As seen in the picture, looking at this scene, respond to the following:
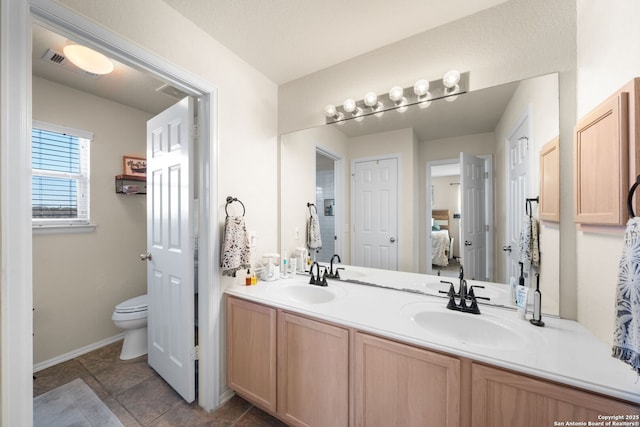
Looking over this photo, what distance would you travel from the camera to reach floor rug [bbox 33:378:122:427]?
1.55m

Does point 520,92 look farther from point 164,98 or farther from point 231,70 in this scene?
point 164,98

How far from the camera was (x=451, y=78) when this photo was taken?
1.44 m

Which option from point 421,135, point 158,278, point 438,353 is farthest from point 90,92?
point 438,353

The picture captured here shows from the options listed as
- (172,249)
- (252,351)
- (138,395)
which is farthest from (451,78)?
(138,395)

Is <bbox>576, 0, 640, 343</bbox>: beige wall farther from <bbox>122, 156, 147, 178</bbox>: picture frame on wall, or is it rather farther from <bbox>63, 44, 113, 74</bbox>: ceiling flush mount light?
<bbox>122, 156, 147, 178</bbox>: picture frame on wall

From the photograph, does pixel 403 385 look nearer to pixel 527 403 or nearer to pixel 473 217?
pixel 527 403

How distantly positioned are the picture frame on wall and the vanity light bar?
86.3 inches

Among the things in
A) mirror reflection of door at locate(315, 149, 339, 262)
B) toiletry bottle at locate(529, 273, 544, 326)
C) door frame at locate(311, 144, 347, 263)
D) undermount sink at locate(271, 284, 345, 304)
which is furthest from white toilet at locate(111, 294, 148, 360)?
toiletry bottle at locate(529, 273, 544, 326)

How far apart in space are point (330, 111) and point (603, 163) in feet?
4.95

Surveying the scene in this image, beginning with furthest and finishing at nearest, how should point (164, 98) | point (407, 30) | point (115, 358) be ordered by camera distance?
point (164, 98) < point (115, 358) < point (407, 30)

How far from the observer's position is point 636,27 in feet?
2.66

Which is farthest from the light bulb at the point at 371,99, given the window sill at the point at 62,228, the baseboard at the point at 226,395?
the window sill at the point at 62,228

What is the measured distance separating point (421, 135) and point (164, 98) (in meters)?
2.50

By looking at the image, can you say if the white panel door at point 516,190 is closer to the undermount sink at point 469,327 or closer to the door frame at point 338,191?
the undermount sink at point 469,327
